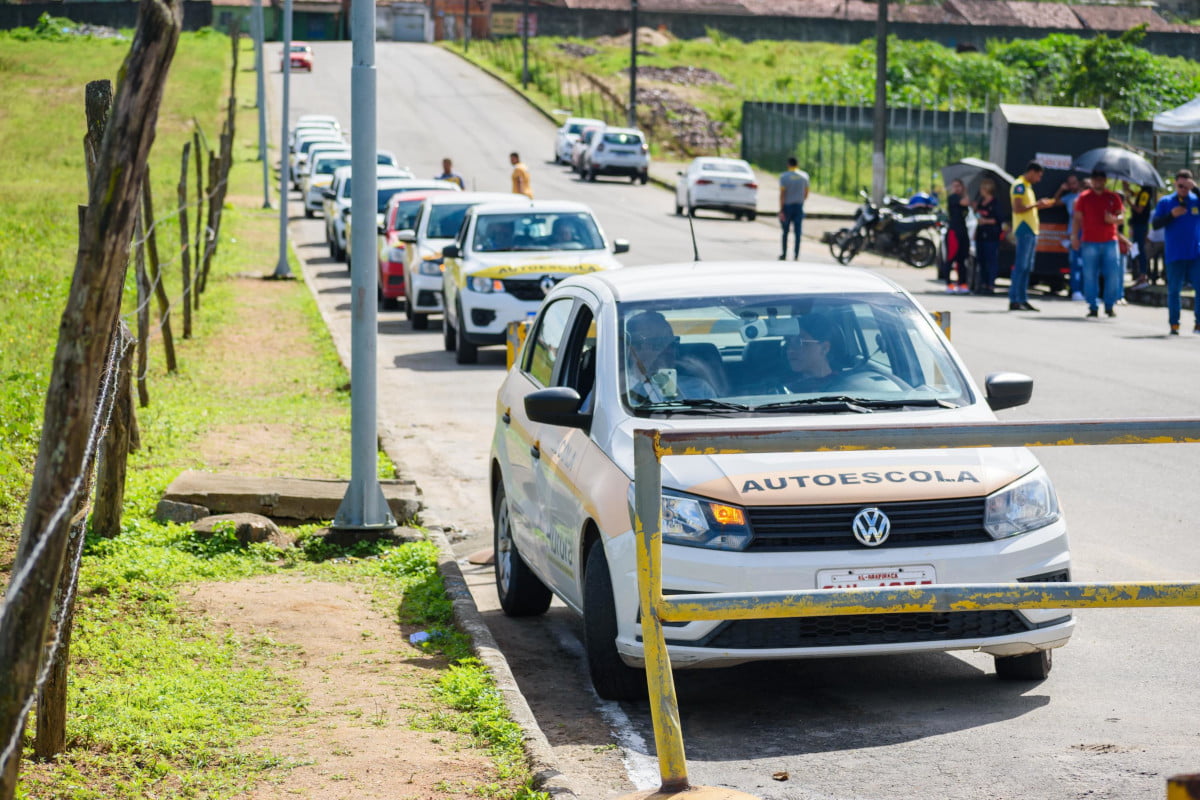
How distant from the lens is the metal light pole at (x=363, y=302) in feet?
30.3

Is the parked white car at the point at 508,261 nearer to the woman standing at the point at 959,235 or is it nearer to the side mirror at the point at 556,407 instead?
the woman standing at the point at 959,235

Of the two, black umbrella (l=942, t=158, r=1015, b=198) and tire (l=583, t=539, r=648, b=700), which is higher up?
black umbrella (l=942, t=158, r=1015, b=198)

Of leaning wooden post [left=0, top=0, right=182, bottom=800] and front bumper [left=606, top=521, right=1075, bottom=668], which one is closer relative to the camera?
leaning wooden post [left=0, top=0, right=182, bottom=800]

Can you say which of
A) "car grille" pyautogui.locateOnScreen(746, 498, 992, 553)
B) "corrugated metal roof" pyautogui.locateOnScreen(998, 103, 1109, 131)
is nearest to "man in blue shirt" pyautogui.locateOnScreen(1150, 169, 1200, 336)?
"corrugated metal roof" pyautogui.locateOnScreen(998, 103, 1109, 131)

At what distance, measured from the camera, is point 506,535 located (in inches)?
322

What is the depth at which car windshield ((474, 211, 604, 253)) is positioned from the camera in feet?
60.7

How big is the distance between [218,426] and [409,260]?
28.7 ft

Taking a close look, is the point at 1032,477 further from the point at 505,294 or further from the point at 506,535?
the point at 505,294

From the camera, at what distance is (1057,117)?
28750mm

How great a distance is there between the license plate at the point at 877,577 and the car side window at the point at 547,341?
7.34 feet

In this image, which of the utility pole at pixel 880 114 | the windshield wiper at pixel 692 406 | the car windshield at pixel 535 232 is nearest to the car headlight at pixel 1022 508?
the windshield wiper at pixel 692 406

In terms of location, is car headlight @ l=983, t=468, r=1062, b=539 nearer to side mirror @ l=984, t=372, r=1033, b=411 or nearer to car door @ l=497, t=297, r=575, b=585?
side mirror @ l=984, t=372, r=1033, b=411

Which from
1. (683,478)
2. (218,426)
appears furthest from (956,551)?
(218,426)

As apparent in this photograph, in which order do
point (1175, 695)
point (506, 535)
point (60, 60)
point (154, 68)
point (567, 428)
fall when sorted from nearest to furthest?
point (154, 68), point (1175, 695), point (567, 428), point (506, 535), point (60, 60)
